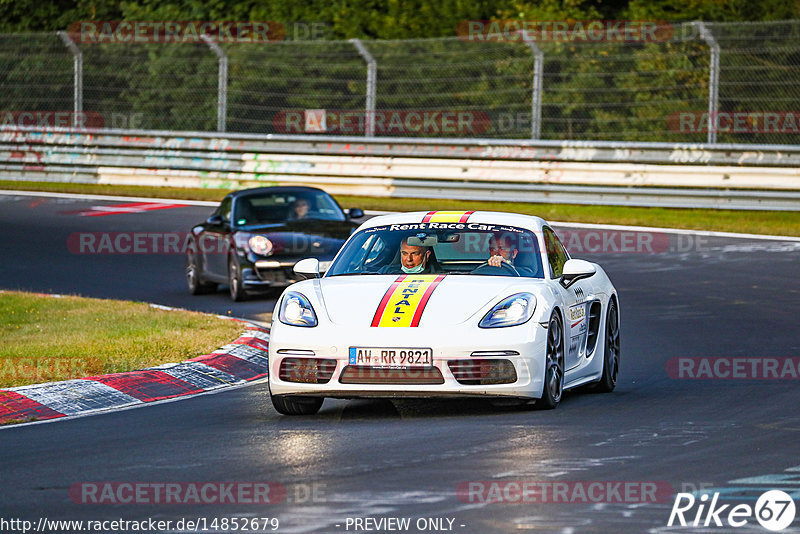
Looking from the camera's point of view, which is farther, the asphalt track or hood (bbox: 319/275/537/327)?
hood (bbox: 319/275/537/327)

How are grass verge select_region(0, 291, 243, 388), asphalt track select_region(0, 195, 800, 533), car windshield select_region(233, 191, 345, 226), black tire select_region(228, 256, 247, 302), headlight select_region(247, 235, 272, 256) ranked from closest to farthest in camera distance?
1. asphalt track select_region(0, 195, 800, 533)
2. grass verge select_region(0, 291, 243, 388)
3. headlight select_region(247, 235, 272, 256)
4. black tire select_region(228, 256, 247, 302)
5. car windshield select_region(233, 191, 345, 226)

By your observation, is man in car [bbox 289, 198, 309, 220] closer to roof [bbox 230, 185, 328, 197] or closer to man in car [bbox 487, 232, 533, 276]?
roof [bbox 230, 185, 328, 197]

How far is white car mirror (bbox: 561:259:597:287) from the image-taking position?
9.72 meters

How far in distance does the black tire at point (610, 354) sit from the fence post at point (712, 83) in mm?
12726

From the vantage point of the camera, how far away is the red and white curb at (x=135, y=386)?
9.48 meters

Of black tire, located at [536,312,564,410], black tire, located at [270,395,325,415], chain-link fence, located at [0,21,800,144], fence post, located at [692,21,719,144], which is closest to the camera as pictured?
black tire, located at [536,312,564,410]

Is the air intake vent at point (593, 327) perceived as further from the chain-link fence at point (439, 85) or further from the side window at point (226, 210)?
the chain-link fence at point (439, 85)

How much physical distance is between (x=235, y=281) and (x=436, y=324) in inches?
323

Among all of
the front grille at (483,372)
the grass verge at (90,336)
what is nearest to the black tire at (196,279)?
the grass verge at (90,336)

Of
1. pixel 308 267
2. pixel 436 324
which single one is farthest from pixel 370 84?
pixel 436 324

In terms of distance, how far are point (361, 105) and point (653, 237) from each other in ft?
26.9

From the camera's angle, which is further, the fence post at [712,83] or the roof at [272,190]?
the fence post at [712,83]

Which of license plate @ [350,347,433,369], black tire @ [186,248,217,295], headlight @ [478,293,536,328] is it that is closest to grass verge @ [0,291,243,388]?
black tire @ [186,248,217,295]

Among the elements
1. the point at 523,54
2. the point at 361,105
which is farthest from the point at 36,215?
the point at 523,54
